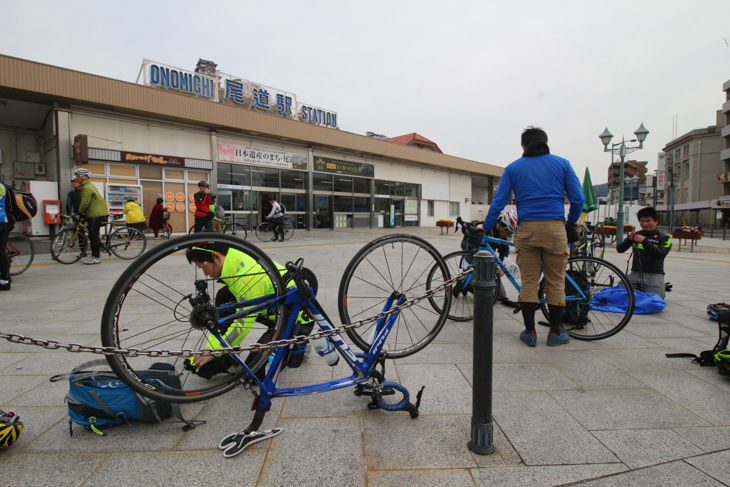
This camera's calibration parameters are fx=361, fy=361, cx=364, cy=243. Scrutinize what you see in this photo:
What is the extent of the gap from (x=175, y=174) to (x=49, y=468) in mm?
15964

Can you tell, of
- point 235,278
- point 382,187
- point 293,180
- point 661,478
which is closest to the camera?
point 661,478

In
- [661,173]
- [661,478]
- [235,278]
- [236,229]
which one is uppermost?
[661,173]

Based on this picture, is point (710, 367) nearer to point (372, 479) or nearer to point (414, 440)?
point (414, 440)

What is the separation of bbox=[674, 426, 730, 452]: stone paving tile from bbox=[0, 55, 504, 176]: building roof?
54.6 feet

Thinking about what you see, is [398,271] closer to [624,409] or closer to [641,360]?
[624,409]

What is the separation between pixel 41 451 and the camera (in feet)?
5.54

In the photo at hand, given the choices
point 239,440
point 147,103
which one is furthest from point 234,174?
point 239,440

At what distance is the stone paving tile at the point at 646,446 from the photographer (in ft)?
5.41

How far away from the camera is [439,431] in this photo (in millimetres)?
1875

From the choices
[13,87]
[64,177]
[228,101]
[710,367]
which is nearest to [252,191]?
[228,101]

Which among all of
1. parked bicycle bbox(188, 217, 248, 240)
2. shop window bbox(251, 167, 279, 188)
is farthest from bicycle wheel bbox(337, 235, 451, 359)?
shop window bbox(251, 167, 279, 188)

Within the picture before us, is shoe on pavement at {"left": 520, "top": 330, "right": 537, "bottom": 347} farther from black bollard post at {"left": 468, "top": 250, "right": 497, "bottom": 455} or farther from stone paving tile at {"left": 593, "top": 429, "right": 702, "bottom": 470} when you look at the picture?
black bollard post at {"left": 468, "top": 250, "right": 497, "bottom": 455}

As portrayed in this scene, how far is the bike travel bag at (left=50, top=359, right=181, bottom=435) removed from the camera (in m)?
1.82

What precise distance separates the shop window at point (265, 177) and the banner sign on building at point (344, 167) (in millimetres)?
2855
